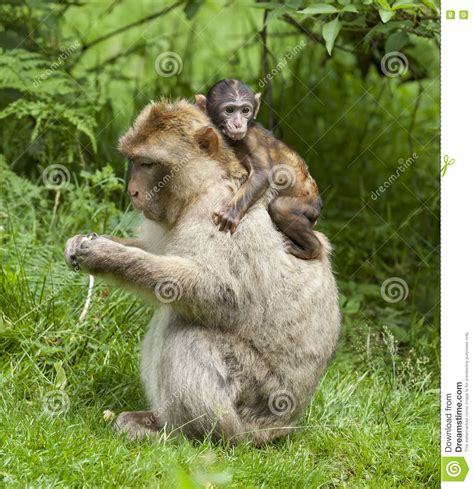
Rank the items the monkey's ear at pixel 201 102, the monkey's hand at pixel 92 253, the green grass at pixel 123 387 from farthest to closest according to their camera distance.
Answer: the monkey's ear at pixel 201 102 < the monkey's hand at pixel 92 253 < the green grass at pixel 123 387

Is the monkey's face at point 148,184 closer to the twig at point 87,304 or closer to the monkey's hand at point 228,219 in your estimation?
the monkey's hand at point 228,219

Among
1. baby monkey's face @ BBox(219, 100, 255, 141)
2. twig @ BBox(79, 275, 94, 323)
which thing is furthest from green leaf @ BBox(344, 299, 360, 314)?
baby monkey's face @ BBox(219, 100, 255, 141)

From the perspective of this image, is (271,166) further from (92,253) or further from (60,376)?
(60,376)

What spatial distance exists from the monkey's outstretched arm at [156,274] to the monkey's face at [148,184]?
0.96 feet

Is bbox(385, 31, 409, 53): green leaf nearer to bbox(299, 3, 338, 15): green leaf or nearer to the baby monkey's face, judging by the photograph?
bbox(299, 3, 338, 15): green leaf

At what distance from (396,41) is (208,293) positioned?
2600 mm

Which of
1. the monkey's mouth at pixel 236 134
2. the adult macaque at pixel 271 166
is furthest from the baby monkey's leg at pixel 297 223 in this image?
the monkey's mouth at pixel 236 134

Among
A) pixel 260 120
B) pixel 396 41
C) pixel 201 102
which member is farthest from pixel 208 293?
pixel 260 120

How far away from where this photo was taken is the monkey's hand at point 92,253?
247 inches

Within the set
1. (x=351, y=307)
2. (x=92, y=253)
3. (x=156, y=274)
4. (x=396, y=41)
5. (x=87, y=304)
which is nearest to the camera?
(x=156, y=274)

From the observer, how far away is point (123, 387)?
23.5 feet
